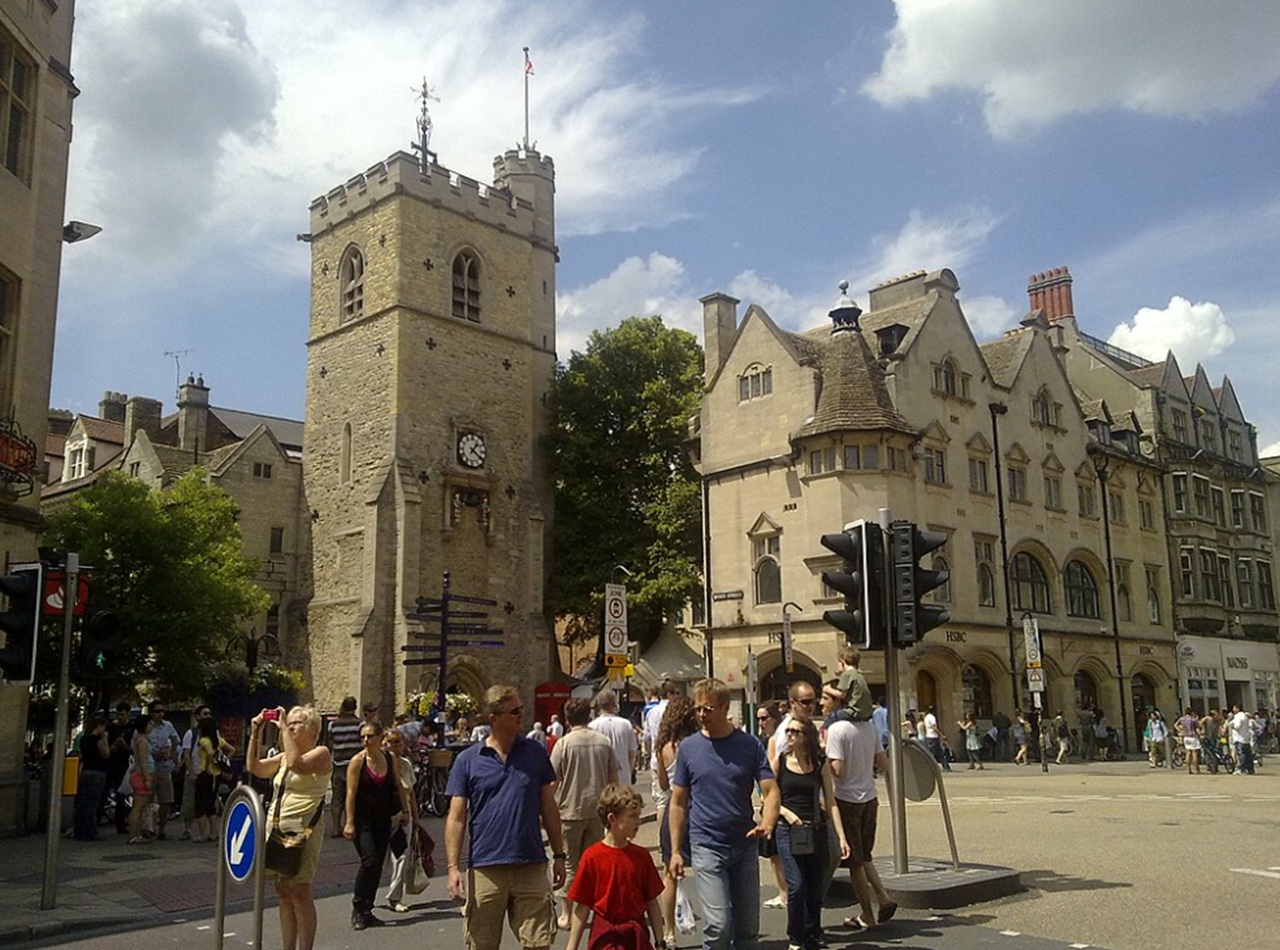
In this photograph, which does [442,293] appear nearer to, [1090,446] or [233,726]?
[233,726]

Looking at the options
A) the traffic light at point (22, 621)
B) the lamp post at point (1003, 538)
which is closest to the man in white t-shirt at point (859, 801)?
the traffic light at point (22, 621)

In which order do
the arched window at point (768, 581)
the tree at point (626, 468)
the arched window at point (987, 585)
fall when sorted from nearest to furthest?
the arched window at point (768, 581)
the arched window at point (987, 585)
the tree at point (626, 468)

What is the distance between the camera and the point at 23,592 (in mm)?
10570

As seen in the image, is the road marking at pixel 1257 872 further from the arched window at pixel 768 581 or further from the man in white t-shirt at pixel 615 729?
the arched window at pixel 768 581

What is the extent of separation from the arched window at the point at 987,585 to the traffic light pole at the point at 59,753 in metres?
29.3

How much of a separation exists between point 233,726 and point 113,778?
6489mm

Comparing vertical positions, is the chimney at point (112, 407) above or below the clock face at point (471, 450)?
above

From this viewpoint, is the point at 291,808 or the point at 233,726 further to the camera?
the point at 233,726

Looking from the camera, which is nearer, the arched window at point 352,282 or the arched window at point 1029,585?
the arched window at point 1029,585

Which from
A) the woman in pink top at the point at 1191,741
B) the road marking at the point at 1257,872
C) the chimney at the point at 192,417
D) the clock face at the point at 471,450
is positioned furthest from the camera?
the chimney at the point at 192,417

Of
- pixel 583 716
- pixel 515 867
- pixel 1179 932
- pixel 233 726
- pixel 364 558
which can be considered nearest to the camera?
pixel 515 867

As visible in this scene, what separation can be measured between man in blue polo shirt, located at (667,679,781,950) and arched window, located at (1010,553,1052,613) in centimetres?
3179

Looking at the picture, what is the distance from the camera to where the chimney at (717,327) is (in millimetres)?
38312

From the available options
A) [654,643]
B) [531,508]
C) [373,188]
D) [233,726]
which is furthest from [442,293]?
[233,726]
